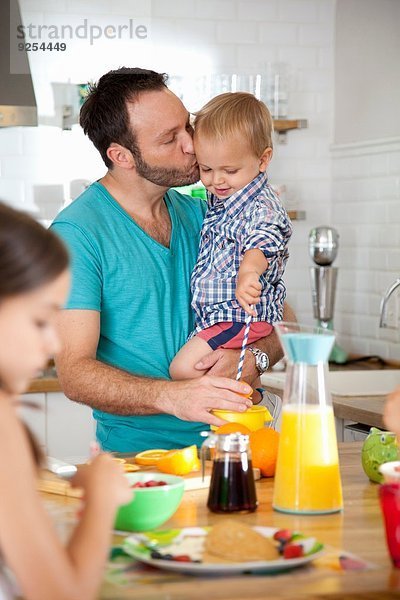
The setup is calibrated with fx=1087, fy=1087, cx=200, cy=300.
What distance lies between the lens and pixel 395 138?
200 inches

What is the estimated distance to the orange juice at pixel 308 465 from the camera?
2.14 metres

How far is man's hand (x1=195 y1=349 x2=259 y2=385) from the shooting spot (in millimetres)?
3107

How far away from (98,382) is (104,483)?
1317mm

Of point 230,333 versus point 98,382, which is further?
point 230,333

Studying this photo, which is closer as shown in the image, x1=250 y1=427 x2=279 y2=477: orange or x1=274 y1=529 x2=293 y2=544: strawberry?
x1=274 y1=529 x2=293 y2=544: strawberry

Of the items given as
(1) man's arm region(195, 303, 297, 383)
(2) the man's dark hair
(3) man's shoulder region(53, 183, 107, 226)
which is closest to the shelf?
(2) the man's dark hair

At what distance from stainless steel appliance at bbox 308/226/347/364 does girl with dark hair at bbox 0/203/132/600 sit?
359 cm

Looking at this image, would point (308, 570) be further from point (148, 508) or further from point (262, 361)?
point (262, 361)

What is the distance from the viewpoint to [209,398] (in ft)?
8.46

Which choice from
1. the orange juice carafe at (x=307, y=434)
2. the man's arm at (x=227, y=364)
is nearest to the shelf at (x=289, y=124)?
the man's arm at (x=227, y=364)

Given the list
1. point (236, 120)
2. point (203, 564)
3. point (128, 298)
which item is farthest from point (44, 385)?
point (203, 564)

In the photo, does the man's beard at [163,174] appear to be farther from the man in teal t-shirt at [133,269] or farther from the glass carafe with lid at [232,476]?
the glass carafe with lid at [232,476]

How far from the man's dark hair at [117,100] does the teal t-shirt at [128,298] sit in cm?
20

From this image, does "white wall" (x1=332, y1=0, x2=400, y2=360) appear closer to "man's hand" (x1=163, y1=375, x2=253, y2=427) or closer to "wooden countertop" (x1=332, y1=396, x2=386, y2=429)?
"wooden countertop" (x1=332, y1=396, x2=386, y2=429)
